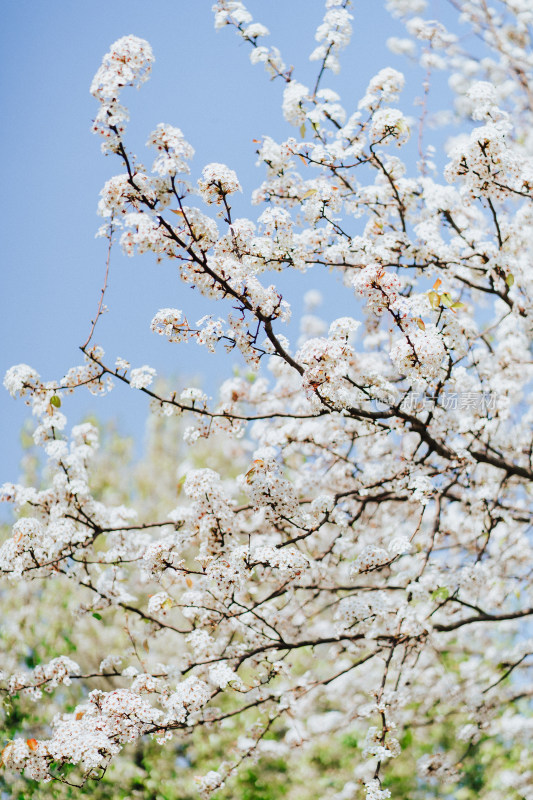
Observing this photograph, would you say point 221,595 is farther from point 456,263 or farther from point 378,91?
point 378,91

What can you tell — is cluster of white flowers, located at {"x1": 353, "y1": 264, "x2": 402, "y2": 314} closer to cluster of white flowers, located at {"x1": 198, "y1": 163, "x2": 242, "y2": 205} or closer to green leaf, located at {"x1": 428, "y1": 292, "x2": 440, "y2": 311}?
green leaf, located at {"x1": 428, "y1": 292, "x2": 440, "y2": 311}

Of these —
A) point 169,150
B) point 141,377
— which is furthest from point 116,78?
point 141,377

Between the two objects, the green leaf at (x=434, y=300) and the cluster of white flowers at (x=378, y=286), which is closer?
the cluster of white flowers at (x=378, y=286)

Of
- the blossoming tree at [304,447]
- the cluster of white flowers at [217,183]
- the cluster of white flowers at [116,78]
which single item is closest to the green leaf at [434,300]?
the blossoming tree at [304,447]

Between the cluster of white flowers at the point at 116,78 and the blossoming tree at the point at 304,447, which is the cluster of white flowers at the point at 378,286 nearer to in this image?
the blossoming tree at the point at 304,447

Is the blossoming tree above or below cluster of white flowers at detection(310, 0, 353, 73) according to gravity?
below

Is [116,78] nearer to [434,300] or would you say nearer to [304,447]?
[434,300]

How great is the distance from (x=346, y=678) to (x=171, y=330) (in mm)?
5695

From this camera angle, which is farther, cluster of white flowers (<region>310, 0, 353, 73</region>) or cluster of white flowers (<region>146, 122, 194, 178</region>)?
cluster of white flowers (<region>310, 0, 353, 73</region>)

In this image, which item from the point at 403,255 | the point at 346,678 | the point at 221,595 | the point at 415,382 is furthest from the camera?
the point at 346,678

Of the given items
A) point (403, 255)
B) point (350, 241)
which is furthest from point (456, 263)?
point (350, 241)

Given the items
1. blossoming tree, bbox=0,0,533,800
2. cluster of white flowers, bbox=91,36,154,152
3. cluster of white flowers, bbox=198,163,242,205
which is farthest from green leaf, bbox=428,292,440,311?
cluster of white flowers, bbox=91,36,154,152

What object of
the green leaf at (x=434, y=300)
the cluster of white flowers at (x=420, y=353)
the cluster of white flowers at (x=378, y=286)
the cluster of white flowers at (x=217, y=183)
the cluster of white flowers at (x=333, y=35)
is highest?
the cluster of white flowers at (x=333, y=35)

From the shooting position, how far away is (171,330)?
301cm
